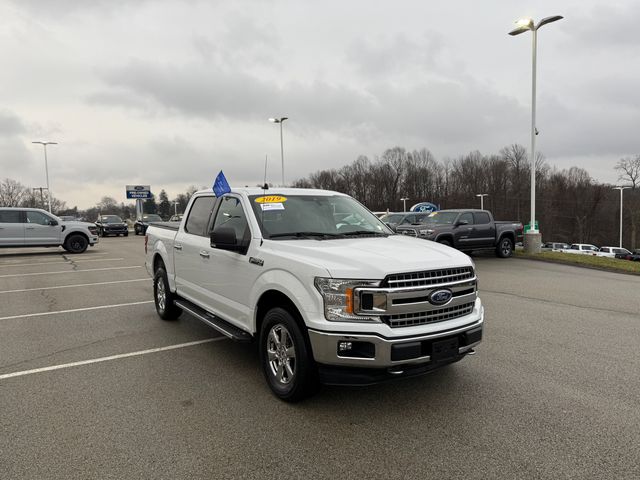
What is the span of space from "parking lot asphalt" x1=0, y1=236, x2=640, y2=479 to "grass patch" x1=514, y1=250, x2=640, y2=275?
8357 mm

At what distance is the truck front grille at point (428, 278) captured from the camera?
3.56 metres

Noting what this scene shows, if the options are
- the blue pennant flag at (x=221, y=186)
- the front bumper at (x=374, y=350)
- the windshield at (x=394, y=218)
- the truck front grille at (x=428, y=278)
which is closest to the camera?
the front bumper at (x=374, y=350)

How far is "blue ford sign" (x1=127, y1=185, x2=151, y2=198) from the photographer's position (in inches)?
2203

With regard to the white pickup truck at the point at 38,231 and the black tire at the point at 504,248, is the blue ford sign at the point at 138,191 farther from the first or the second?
the black tire at the point at 504,248

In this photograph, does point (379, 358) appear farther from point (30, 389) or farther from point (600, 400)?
point (30, 389)

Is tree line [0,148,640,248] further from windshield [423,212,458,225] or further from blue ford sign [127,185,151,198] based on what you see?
windshield [423,212,458,225]

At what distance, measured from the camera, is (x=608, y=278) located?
1195 cm

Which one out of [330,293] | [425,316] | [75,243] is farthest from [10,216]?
[425,316]

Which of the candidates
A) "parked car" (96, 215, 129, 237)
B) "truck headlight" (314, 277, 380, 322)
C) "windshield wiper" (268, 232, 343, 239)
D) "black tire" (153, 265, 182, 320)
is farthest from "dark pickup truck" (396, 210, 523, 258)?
"parked car" (96, 215, 129, 237)

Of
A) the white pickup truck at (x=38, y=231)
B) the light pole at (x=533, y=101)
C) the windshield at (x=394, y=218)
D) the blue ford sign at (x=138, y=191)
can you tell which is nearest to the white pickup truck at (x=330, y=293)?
the light pole at (x=533, y=101)

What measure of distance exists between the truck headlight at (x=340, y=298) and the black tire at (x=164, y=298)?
3841 millimetres

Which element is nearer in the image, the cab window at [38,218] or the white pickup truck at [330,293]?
the white pickup truck at [330,293]

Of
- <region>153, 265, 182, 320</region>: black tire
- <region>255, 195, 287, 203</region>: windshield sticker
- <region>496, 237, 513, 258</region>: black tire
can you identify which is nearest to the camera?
<region>255, 195, 287, 203</region>: windshield sticker

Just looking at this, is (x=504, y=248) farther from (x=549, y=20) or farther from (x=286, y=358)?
(x=286, y=358)
